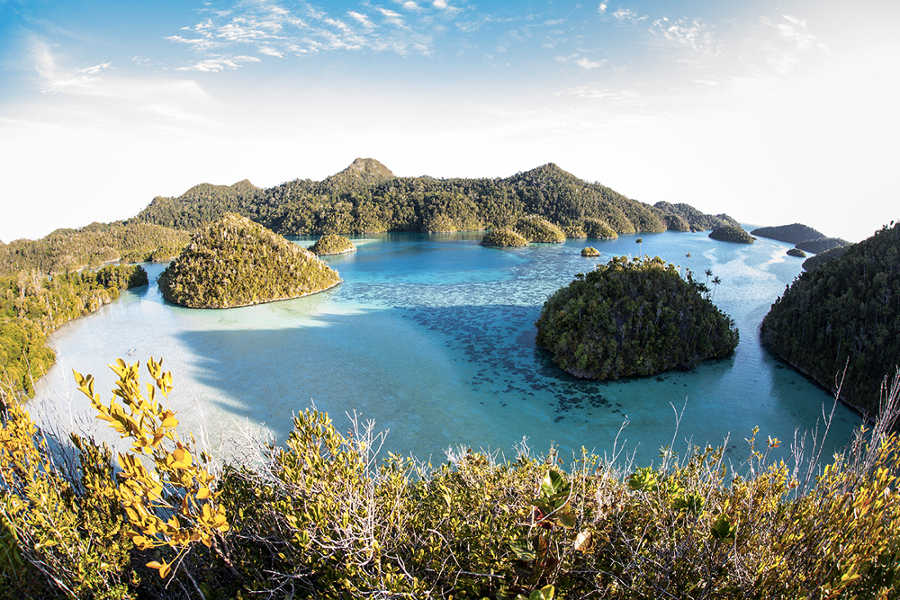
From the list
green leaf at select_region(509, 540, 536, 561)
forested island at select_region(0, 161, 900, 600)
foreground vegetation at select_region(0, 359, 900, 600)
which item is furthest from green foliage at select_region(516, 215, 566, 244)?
green leaf at select_region(509, 540, 536, 561)

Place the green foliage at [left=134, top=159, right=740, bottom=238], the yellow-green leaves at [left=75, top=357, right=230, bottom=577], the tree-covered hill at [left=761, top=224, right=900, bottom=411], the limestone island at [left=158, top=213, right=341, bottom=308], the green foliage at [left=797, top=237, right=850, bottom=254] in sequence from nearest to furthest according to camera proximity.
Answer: the yellow-green leaves at [left=75, top=357, right=230, bottom=577]
the tree-covered hill at [left=761, top=224, right=900, bottom=411]
the limestone island at [left=158, top=213, right=341, bottom=308]
the green foliage at [left=797, top=237, right=850, bottom=254]
the green foliage at [left=134, top=159, right=740, bottom=238]

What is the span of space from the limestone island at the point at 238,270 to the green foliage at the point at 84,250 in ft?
123

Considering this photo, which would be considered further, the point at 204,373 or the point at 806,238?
the point at 806,238

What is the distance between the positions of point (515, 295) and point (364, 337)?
18.7 m

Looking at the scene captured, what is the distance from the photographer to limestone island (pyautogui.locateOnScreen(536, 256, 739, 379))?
2311 cm

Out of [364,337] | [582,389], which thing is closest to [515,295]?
[364,337]

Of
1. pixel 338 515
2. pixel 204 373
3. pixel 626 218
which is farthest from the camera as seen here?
pixel 626 218

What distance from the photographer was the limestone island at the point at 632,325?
75.8 feet

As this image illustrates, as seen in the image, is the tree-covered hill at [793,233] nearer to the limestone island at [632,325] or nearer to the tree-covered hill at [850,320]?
the tree-covered hill at [850,320]

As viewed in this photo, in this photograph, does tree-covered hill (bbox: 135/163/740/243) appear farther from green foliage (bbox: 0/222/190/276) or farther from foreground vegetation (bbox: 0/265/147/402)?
foreground vegetation (bbox: 0/265/147/402)

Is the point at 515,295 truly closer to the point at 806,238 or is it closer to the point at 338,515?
the point at 338,515

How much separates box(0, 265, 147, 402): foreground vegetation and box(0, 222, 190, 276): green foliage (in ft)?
96.0

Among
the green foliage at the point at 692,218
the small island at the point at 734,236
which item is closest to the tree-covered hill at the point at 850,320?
the small island at the point at 734,236

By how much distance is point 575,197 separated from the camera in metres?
136
